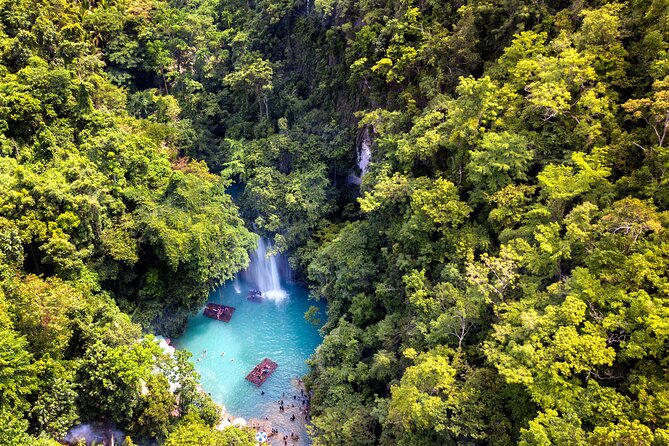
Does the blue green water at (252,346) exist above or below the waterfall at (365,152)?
→ below

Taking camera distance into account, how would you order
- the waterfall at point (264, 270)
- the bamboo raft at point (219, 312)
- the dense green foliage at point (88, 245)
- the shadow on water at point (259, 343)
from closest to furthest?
the dense green foliage at point (88, 245), the shadow on water at point (259, 343), the bamboo raft at point (219, 312), the waterfall at point (264, 270)

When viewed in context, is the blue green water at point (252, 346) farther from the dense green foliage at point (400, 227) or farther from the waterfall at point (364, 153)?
the waterfall at point (364, 153)

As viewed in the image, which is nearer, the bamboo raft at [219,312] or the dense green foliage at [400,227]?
the dense green foliage at [400,227]

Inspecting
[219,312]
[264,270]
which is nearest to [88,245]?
[219,312]

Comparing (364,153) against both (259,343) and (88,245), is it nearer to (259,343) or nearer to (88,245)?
(259,343)

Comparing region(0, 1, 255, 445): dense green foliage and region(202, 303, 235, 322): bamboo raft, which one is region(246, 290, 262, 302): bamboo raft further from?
region(0, 1, 255, 445): dense green foliage

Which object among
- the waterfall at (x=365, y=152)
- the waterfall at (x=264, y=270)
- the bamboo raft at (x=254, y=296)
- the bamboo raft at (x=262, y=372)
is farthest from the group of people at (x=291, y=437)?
the waterfall at (x=365, y=152)

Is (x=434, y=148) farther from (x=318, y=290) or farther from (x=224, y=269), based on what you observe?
(x=224, y=269)
